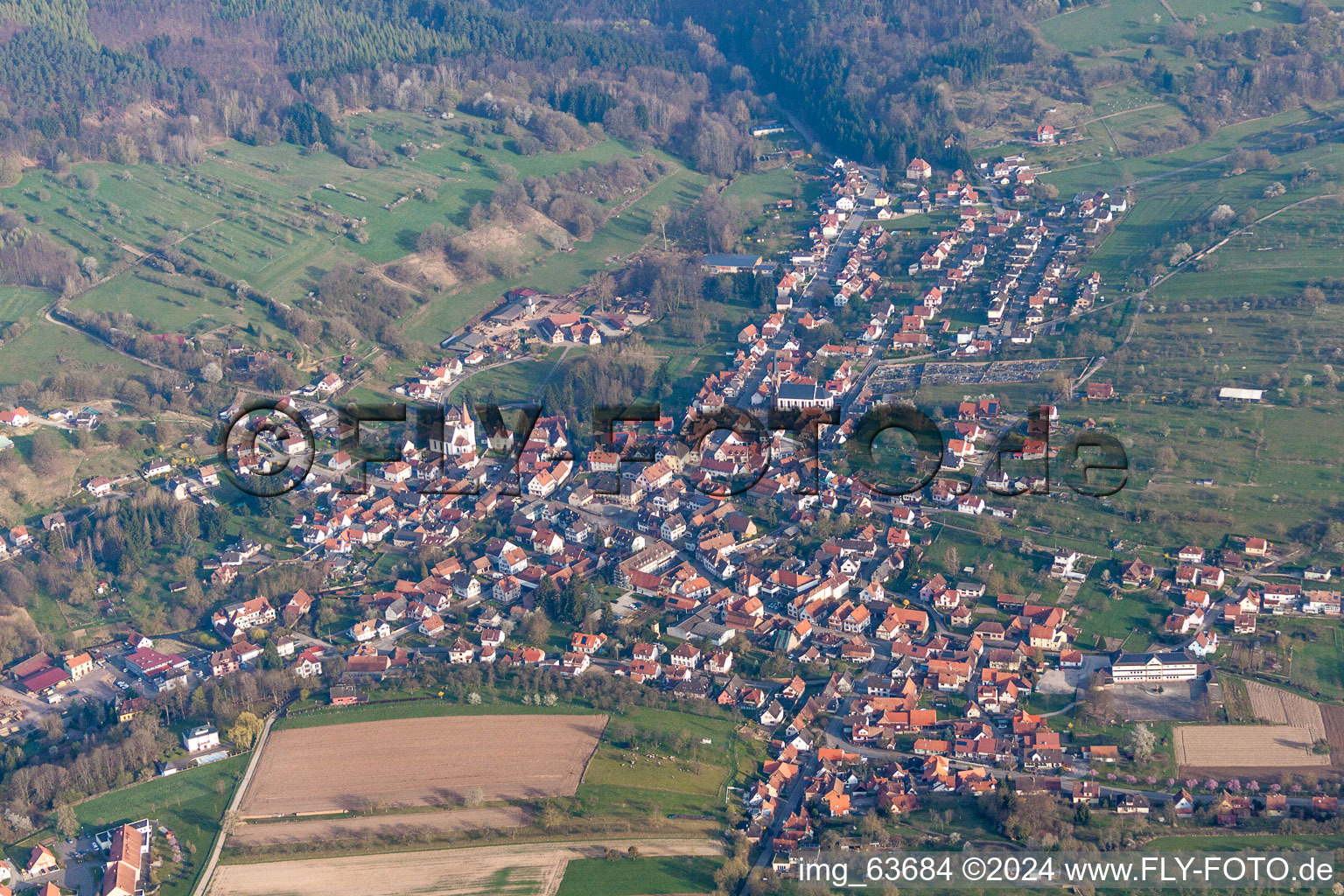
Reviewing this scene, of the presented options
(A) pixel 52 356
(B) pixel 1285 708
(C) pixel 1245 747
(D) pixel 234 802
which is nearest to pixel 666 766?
(D) pixel 234 802

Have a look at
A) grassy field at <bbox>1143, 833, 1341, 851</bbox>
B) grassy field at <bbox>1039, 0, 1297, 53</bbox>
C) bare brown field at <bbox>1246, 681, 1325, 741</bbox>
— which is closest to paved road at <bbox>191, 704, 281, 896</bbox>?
grassy field at <bbox>1143, 833, 1341, 851</bbox>

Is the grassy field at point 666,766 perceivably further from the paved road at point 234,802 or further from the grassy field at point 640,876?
the paved road at point 234,802

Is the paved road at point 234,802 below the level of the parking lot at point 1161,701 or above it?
below

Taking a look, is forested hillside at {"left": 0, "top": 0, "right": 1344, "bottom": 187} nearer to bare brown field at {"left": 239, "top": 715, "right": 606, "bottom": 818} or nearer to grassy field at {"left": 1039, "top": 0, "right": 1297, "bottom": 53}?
grassy field at {"left": 1039, "top": 0, "right": 1297, "bottom": 53}

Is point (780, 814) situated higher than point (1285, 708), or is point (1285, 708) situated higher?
point (1285, 708)

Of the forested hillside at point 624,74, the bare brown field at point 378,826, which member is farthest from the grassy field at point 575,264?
the bare brown field at point 378,826

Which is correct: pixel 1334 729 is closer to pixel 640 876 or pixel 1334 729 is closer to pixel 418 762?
pixel 640 876

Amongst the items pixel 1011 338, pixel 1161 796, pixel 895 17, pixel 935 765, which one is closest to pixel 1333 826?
pixel 1161 796
